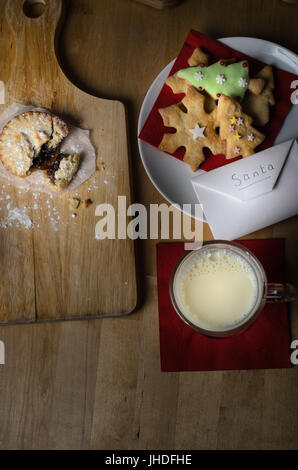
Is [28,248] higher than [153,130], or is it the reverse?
[153,130]

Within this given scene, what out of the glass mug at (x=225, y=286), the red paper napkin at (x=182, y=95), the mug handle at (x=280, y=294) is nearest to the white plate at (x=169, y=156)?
the red paper napkin at (x=182, y=95)

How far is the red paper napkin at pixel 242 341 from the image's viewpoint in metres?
1.01

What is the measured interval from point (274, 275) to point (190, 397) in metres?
0.33

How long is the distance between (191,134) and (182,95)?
0.33ft

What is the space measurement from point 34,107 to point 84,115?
12 cm

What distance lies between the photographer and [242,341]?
1.01 m

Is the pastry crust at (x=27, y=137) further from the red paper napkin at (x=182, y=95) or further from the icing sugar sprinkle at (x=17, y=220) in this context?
the red paper napkin at (x=182, y=95)

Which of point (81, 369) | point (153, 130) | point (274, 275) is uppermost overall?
point (153, 130)

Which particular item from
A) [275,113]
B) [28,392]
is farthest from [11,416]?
[275,113]

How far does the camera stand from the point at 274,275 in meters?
1.02

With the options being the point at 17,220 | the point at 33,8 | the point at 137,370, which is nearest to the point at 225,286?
the point at 137,370

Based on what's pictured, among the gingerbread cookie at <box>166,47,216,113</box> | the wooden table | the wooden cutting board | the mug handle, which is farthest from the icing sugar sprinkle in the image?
the mug handle

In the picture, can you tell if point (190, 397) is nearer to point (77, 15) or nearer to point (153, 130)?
point (153, 130)

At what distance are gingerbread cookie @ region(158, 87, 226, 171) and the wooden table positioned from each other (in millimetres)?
92
